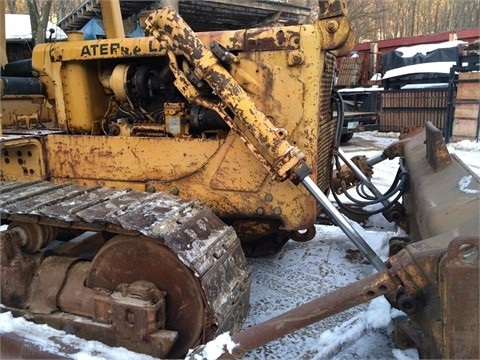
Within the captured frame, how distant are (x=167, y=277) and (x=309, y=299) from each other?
1127mm

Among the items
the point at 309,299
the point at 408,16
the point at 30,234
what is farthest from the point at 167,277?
the point at 408,16

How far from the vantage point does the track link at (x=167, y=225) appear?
2.29m

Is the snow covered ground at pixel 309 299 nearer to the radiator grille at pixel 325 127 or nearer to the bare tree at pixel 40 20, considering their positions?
the radiator grille at pixel 325 127

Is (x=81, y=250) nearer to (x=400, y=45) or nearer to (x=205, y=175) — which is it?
(x=205, y=175)

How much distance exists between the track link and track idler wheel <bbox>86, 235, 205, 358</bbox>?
1.2 inches

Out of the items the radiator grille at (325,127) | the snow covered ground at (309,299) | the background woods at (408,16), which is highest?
the background woods at (408,16)

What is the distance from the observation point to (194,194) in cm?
307

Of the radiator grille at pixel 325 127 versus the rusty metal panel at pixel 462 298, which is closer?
the rusty metal panel at pixel 462 298

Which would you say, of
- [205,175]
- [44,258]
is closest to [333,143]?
[205,175]

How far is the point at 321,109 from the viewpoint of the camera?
123 inches

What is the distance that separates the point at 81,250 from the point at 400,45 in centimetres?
1884

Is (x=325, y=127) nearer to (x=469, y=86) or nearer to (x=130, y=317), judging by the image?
(x=130, y=317)

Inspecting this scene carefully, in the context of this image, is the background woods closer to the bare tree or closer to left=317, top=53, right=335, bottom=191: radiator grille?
the bare tree

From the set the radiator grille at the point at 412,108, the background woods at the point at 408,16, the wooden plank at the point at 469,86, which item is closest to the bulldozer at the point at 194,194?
the wooden plank at the point at 469,86
